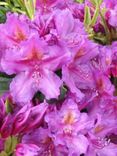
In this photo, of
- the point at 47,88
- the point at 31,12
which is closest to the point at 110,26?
the point at 31,12

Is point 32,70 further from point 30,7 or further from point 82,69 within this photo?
point 30,7

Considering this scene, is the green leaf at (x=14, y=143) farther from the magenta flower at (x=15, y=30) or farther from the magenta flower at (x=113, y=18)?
the magenta flower at (x=113, y=18)

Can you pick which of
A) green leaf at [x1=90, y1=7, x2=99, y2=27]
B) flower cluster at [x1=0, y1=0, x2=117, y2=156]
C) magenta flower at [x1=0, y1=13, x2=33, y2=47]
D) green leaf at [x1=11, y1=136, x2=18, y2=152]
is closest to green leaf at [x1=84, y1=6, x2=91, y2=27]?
green leaf at [x1=90, y1=7, x2=99, y2=27]

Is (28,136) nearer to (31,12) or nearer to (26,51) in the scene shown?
(26,51)

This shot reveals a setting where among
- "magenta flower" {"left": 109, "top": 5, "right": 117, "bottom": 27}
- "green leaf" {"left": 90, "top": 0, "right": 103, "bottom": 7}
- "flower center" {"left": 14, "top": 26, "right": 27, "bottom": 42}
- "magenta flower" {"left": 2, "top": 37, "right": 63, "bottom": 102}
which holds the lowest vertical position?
"magenta flower" {"left": 2, "top": 37, "right": 63, "bottom": 102}

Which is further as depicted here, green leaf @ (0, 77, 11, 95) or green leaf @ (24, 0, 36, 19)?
green leaf @ (24, 0, 36, 19)

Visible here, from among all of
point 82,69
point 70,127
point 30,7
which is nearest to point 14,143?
point 70,127

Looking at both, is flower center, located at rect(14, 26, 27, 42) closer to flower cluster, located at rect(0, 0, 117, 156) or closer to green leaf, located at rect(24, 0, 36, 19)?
flower cluster, located at rect(0, 0, 117, 156)

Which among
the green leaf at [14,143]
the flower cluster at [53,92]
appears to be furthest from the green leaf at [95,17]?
the green leaf at [14,143]

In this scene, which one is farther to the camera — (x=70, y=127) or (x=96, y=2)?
(x=96, y=2)
